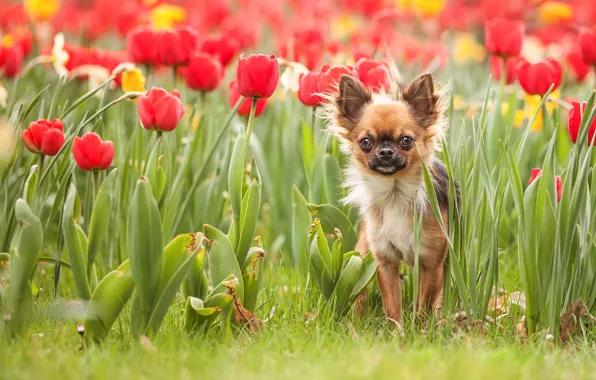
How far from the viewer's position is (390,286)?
3.09 meters

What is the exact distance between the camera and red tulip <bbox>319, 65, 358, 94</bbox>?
126 inches

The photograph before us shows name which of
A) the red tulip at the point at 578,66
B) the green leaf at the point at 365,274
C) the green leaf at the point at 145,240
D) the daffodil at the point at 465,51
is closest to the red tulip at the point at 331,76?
the green leaf at the point at 365,274

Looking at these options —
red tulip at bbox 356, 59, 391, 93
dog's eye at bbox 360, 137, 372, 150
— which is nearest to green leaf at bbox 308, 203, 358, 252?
dog's eye at bbox 360, 137, 372, 150

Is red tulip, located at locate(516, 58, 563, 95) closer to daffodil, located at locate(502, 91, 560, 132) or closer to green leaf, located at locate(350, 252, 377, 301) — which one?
daffodil, located at locate(502, 91, 560, 132)

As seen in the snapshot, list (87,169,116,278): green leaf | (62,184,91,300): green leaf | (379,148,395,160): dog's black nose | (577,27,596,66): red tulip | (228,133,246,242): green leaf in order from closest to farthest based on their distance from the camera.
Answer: (62,184,91,300): green leaf
(87,169,116,278): green leaf
(228,133,246,242): green leaf
(379,148,395,160): dog's black nose
(577,27,596,66): red tulip

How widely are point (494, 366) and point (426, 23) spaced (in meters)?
5.63

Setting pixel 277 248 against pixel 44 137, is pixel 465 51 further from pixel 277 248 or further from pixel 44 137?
pixel 44 137

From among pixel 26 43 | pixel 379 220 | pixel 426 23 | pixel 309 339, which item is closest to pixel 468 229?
pixel 379 220

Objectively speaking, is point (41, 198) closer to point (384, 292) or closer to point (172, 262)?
point (172, 262)

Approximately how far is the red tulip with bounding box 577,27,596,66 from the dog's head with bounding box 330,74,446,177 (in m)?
1.06

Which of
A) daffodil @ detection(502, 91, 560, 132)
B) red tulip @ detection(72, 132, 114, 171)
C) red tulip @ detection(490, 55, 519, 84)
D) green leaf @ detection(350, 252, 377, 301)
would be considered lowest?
green leaf @ detection(350, 252, 377, 301)

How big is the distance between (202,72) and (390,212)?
119 centimetres

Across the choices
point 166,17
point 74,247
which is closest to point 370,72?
point 74,247

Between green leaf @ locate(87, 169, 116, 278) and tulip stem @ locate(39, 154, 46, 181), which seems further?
tulip stem @ locate(39, 154, 46, 181)
